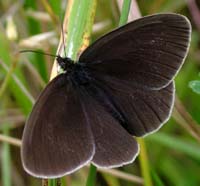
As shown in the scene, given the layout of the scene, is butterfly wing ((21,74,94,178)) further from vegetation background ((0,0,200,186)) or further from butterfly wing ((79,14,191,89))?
vegetation background ((0,0,200,186))

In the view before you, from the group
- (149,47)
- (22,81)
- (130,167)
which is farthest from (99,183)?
(149,47)

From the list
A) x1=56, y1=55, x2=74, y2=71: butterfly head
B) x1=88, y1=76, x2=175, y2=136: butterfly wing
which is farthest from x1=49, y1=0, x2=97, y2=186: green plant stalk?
x1=88, y1=76, x2=175, y2=136: butterfly wing

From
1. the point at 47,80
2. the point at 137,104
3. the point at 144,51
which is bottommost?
the point at 47,80

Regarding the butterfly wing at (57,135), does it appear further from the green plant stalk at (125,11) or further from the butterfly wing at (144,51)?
the green plant stalk at (125,11)

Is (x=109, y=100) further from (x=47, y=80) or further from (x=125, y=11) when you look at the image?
(x=47, y=80)

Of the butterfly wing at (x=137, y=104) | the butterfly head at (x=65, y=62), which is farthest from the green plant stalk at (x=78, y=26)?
the butterfly wing at (x=137, y=104)

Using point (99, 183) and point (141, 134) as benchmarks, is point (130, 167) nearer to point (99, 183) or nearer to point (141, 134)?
point (99, 183)

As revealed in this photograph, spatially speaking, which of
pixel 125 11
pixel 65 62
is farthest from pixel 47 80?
pixel 125 11
